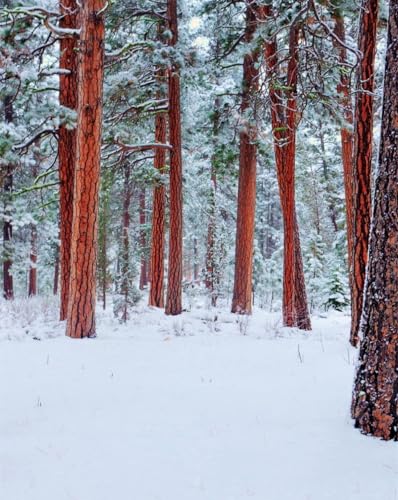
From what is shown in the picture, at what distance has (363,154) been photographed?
4922 millimetres

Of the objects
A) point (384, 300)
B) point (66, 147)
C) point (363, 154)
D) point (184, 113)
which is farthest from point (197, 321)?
point (184, 113)

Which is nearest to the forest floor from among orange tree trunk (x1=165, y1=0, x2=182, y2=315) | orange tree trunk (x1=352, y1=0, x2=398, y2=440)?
orange tree trunk (x1=352, y1=0, x2=398, y2=440)

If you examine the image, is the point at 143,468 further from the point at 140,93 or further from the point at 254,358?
Answer: the point at 140,93

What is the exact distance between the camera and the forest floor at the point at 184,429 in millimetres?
1886

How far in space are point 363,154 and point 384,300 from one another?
10.2 feet

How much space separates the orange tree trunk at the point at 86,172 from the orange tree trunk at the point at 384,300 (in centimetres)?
455

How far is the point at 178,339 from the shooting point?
612 centimetres

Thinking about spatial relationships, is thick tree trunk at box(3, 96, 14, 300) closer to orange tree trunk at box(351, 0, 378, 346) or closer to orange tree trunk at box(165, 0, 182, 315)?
orange tree trunk at box(165, 0, 182, 315)

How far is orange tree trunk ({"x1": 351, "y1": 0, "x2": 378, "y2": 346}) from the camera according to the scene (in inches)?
193

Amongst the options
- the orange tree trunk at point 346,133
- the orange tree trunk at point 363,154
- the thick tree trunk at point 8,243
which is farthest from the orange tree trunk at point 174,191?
the thick tree trunk at point 8,243

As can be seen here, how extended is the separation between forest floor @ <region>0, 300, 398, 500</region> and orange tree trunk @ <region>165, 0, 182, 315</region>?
4.38 meters

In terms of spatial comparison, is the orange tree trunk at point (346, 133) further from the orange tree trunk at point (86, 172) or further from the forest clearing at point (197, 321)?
the orange tree trunk at point (86, 172)

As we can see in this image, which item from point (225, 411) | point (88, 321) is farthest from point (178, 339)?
point (225, 411)

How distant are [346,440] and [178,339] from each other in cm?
401
